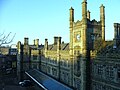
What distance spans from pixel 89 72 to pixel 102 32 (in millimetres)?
7533

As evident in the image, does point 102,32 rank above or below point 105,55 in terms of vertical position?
above

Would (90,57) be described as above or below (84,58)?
above

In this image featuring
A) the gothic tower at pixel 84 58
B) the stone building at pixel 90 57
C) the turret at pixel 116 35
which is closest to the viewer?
the stone building at pixel 90 57

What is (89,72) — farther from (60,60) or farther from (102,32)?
(60,60)

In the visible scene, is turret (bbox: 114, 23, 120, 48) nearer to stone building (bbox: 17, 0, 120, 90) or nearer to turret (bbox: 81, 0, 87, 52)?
stone building (bbox: 17, 0, 120, 90)

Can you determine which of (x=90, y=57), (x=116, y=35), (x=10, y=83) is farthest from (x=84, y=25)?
(x=10, y=83)

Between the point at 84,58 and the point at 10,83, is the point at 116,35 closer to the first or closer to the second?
the point at 84,58

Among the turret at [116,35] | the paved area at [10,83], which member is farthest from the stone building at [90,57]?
the paved area at [10,83]

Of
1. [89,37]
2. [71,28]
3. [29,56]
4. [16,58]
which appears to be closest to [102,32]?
[89,37]

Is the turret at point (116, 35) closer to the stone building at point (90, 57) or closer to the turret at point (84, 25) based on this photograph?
the stone building at point (90, 57)

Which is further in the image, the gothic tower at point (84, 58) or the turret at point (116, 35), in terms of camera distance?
the gothic tower at point (84, 58)

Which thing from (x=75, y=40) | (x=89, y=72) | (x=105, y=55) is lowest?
(x=89, y=72)

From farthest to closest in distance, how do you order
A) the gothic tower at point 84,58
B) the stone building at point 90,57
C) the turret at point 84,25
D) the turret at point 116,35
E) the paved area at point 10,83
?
1. the paved area at point 10,83
2. the turret at point 84,25
3. the gothic tower at point 84,58
4. the turret at point 116,35
5. the stone building at point 90,57

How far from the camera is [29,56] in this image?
62.2 m
